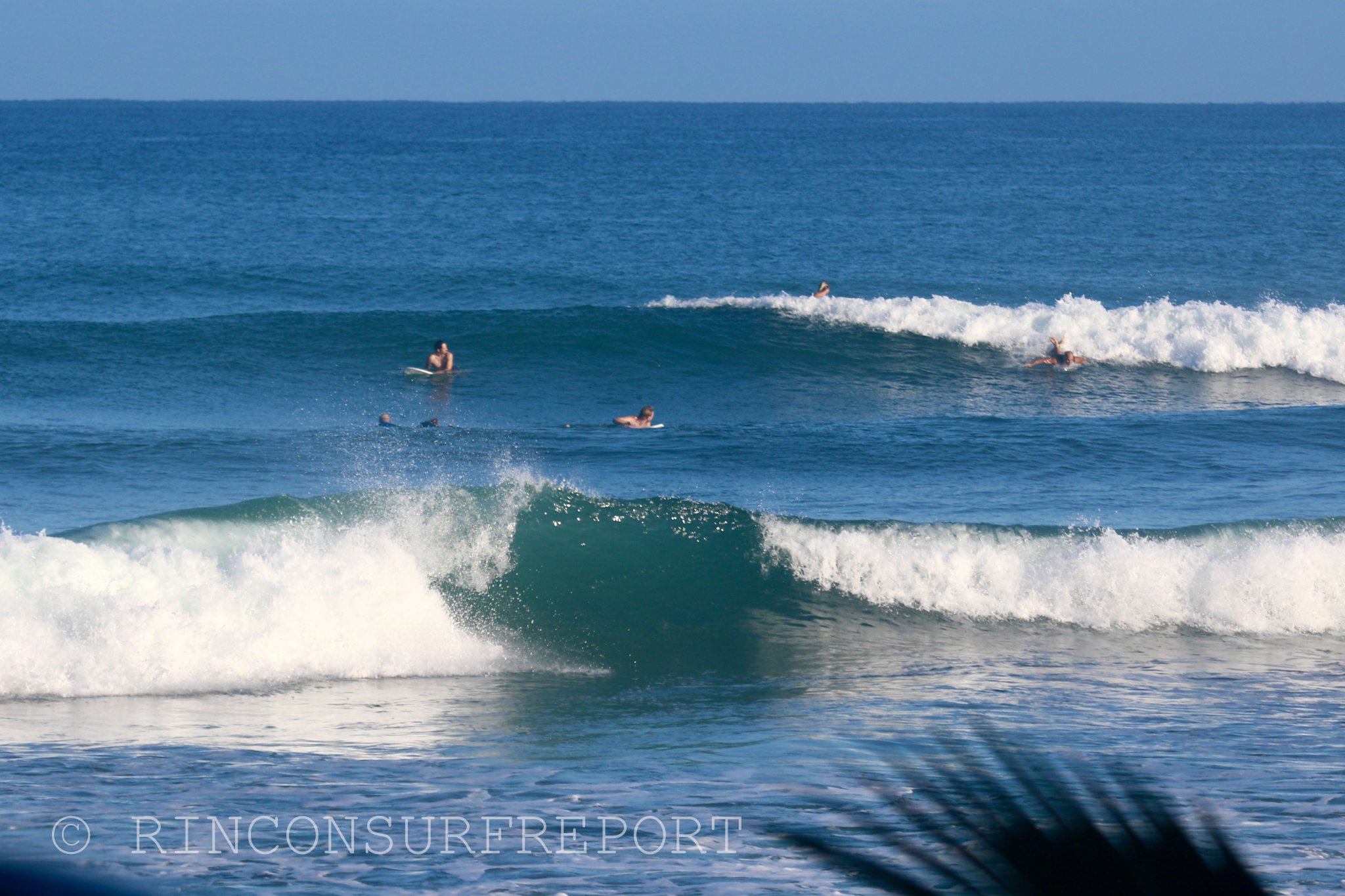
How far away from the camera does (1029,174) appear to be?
66562 millimetres

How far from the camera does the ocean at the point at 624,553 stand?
18.2 feet

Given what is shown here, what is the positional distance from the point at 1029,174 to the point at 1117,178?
4.69 m

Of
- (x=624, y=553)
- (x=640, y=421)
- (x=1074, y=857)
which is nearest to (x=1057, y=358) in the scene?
(x=640, y=421)

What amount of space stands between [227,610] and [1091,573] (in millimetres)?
7308

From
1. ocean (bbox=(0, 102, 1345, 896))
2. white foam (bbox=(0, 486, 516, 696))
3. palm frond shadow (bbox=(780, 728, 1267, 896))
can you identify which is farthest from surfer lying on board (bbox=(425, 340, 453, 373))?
palm frond shadow (bbox=(780, 728, 1267, 896))

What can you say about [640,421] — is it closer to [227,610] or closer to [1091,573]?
[1091,573]

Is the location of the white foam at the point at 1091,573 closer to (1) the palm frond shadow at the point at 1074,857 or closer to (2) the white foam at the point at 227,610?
(2) the white foam at the point at 227,610

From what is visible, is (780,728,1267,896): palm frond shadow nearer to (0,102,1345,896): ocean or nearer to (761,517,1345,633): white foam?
(0,102,1345,896): ocean

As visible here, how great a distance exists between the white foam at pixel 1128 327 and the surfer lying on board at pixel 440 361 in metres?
5.65

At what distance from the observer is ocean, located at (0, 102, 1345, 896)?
5539 millimetres

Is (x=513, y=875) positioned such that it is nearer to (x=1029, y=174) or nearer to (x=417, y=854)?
(x=417, y=854)

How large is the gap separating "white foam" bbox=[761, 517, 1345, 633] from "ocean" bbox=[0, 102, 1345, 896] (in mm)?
40

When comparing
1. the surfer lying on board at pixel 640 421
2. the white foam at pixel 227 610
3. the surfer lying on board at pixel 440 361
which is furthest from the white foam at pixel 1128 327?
the white foam at pixel 227 610

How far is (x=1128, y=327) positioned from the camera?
2484 cm
